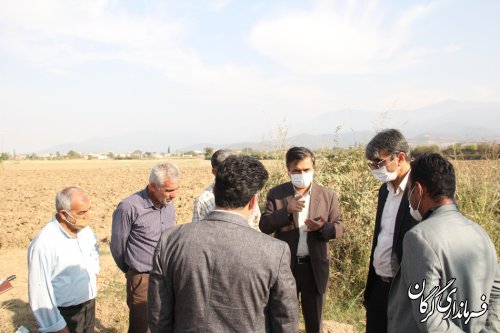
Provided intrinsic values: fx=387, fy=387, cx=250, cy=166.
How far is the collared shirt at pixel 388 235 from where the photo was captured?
10.0 feet

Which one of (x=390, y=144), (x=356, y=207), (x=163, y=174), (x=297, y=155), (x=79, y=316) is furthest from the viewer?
(x=356, y=207)

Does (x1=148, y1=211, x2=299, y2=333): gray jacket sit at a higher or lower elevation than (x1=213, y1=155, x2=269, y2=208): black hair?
lower

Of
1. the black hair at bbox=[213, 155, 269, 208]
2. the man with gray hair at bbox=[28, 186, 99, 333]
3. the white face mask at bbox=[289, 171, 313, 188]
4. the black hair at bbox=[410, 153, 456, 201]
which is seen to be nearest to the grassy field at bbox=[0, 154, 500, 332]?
the man with gray hair at bbox=[28, 186, 99, 333]

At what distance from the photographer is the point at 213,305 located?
6.31 ft

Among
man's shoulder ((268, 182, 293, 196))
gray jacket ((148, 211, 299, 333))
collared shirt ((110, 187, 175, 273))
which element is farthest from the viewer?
man's shoulder ((268, 182, 293, 196))

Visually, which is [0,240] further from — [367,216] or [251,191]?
[251,191]

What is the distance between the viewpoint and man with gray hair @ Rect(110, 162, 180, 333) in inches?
143

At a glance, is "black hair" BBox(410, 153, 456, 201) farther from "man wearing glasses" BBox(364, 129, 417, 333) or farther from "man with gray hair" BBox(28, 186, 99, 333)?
"man with gray hair" BBox(28, 186, 99, 333)

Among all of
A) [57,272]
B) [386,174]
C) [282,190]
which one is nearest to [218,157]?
[282,190]

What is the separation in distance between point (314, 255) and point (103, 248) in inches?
260

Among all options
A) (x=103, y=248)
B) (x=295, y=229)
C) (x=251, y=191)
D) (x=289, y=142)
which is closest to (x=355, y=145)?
(x=289, y=142)

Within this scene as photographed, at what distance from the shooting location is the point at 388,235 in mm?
3094

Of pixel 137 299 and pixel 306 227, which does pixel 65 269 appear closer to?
pixel 137 299

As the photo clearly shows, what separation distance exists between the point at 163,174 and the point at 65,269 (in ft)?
3.68
